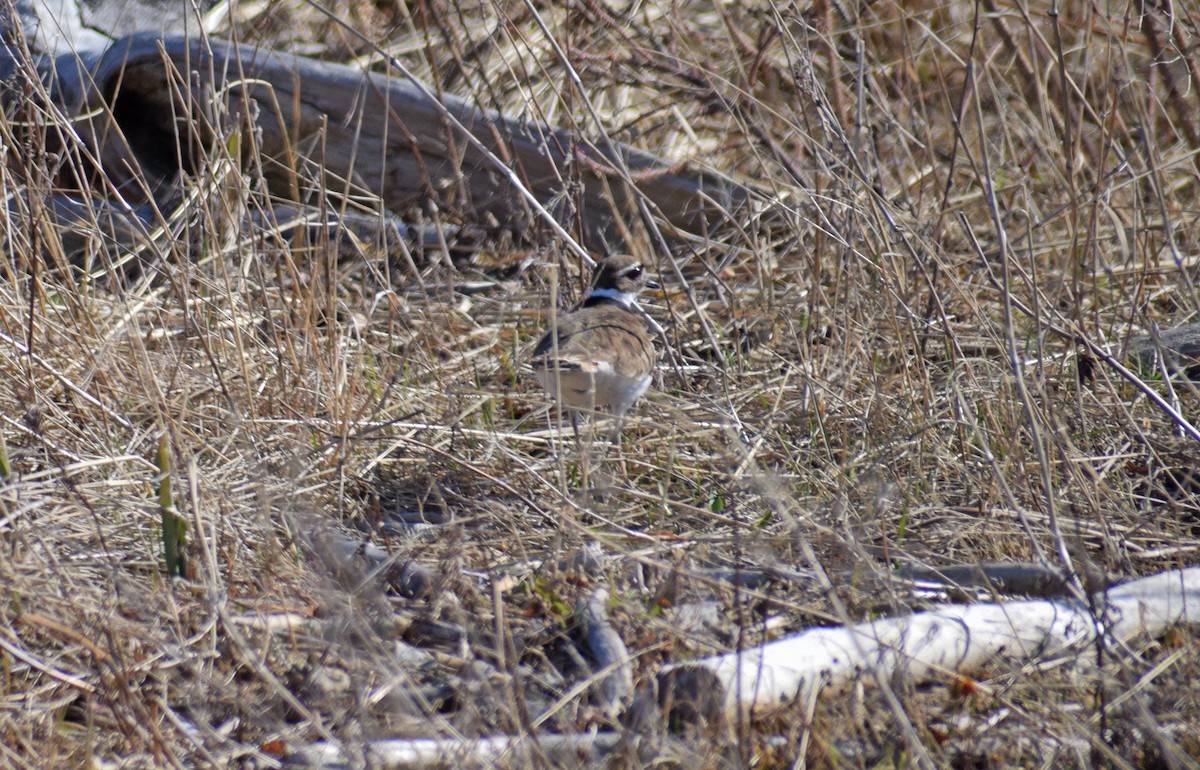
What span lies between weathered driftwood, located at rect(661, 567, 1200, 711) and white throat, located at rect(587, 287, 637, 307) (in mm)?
2382

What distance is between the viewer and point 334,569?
9.89 ft

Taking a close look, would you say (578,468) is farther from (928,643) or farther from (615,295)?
(928,643)

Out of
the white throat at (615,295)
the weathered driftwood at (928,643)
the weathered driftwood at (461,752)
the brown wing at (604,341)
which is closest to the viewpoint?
the weathered driftwood at (461,752)

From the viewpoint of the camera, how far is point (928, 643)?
8.96 ft

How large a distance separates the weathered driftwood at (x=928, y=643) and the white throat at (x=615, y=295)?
2.38 meters

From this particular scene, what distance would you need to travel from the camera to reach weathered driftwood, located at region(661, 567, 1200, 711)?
2.51 meters

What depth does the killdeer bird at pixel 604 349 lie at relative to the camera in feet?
14.0

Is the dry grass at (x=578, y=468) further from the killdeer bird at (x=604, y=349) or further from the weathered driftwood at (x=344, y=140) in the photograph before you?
the weathered driftwood at (x=344, y=140)

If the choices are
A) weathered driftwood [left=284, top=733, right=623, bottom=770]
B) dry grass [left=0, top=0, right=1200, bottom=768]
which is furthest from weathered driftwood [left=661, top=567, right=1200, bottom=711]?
weathered driftwood [left=284, top=733, right=623, bottom=770]

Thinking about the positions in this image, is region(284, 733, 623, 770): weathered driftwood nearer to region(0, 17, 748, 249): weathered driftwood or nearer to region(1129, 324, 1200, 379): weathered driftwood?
region(1129, 324, 1200, 379): weathered driftwood

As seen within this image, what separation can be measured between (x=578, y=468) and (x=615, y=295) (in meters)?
1.08

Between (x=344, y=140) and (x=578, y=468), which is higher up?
(x=344, y=140)

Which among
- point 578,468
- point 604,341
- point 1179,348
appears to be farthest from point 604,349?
point 1179,348

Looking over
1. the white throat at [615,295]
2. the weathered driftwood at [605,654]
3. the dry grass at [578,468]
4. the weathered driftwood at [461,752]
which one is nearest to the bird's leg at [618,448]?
the dry grass at [578,468]
